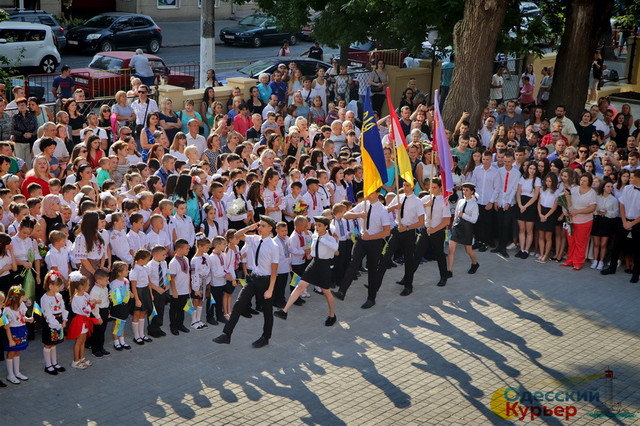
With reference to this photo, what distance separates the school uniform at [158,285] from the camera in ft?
37.4

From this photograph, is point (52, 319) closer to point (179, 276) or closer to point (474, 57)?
point (179, 276)

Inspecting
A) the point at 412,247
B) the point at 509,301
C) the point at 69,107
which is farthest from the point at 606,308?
the point at 69,107

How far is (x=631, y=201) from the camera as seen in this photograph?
14.6 meters

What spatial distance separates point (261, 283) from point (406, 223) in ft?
9.59

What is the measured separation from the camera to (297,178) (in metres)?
14.2

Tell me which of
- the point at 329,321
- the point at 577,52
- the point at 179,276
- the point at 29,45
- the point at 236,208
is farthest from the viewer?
the point at 29,45

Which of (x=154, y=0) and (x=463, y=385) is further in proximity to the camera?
(x=154, y=0)

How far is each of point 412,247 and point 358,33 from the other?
1086 cm

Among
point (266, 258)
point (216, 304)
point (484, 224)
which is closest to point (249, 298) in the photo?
point (266, 258)

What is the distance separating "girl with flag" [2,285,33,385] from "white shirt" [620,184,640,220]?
9637mm

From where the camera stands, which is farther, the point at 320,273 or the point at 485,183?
the point at 485,183

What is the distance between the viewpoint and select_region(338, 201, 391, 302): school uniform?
12.9m

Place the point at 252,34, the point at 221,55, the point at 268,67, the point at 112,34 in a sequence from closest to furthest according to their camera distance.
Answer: the point at 268,67, the point at 112,34, the point at 221,55, the point at 252,34

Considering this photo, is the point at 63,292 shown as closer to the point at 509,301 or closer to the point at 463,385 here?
the point at 463,385
